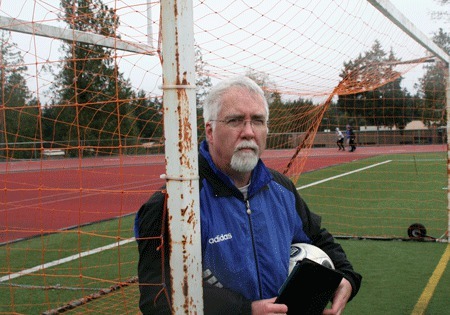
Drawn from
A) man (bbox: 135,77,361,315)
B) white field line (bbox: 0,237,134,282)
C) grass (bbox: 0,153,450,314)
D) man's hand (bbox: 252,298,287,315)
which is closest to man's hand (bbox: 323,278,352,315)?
man (bbox: 135,77,361,315)

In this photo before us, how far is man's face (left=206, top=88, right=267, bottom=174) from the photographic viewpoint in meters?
2.37

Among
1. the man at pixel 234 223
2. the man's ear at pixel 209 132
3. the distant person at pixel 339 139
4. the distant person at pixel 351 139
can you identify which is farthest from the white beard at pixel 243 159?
the distant person at pixel 339 139

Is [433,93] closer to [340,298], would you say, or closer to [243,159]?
[340,298]

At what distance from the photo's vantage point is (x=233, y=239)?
2.36 meters

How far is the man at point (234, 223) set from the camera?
7.20ft

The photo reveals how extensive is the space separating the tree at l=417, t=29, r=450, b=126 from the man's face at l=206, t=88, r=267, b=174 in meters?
6.55

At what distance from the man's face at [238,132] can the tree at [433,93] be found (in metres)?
6.55

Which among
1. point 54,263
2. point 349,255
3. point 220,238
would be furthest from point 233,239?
point 54,263

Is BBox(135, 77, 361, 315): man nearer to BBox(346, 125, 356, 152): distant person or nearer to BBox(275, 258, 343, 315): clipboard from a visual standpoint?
BBox(275, 258, 343, 315): clipboard

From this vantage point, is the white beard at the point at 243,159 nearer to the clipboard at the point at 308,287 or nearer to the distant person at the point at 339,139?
the clipboard at the point at 308,287

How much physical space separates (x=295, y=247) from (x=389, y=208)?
355 inches

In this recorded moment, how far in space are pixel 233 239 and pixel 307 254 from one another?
17.9 inches

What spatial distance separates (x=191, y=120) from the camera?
6.38 ft

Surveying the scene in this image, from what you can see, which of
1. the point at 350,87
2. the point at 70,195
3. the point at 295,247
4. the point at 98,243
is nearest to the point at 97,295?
the point at 98,243
